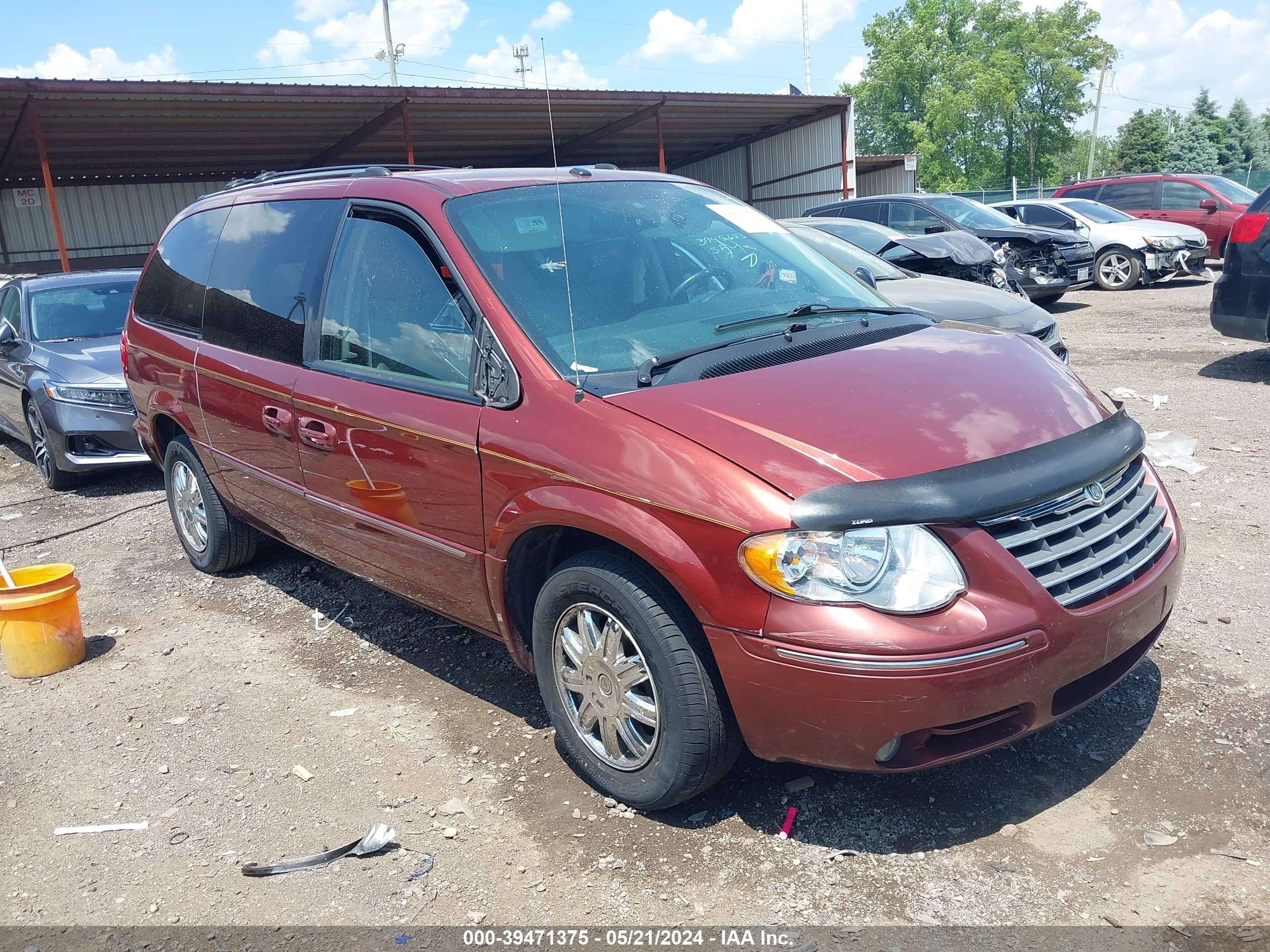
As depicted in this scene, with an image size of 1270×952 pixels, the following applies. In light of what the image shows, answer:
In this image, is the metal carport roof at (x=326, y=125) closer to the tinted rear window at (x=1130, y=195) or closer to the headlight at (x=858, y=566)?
the tinted rear window at (x=1130, y=195)

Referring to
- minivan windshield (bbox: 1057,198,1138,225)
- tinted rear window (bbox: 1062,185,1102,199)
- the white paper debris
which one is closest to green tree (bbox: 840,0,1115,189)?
tinted rear window (bbox: 1062,185,1102,199)

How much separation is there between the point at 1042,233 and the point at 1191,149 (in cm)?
5727

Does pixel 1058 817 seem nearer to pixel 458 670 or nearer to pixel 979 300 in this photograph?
pixel 458 670

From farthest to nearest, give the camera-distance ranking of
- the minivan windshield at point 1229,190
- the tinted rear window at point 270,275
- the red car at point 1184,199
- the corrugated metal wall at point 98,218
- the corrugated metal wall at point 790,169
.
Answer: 1. the corrugated metal wall at point 98,218
2. the corrugated metal wall at point 790,169
3. the minivan windshield at point 1229,190
4. the red car at point 1184,199
5. the tinted rear window at point 270,275

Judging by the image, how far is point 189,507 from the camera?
564 centimetres

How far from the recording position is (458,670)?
4.25 metres

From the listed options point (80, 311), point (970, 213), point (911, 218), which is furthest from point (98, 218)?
point (970, 213)

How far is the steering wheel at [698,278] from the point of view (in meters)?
3.59

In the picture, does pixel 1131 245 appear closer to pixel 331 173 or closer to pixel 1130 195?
pixel 1130 195

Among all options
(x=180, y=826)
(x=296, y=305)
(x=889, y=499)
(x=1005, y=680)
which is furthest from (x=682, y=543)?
(x=296, y=305)

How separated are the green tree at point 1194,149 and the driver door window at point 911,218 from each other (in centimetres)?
5444

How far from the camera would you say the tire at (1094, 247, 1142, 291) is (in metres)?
16.0

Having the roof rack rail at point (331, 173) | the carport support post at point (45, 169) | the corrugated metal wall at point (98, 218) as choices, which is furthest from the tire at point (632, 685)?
the corrugated metal wall at point (98, 218)

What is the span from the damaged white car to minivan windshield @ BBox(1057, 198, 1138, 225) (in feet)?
0.07
